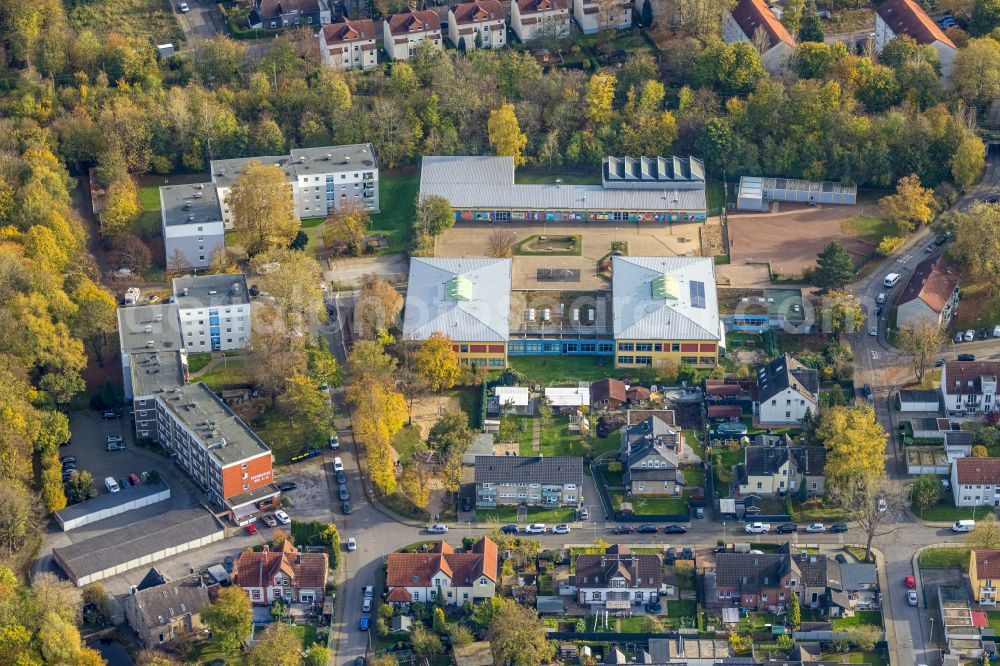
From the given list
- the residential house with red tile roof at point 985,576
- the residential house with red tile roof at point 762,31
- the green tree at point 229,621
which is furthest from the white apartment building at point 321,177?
the residential house with red tile roof at point 985,576

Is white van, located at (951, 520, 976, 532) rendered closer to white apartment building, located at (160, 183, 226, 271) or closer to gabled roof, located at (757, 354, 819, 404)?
gabled roof, located at (757, 354, 819, 404)

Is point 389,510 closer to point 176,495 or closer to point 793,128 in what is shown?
point 176,495

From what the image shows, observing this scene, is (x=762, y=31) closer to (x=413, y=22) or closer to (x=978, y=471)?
(x=413, y=22)

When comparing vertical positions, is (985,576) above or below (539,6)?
below

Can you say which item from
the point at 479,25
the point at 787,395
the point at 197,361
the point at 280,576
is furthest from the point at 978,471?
the point at 479,25

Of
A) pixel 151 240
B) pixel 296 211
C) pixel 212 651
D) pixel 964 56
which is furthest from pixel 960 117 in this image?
pixel 212 651

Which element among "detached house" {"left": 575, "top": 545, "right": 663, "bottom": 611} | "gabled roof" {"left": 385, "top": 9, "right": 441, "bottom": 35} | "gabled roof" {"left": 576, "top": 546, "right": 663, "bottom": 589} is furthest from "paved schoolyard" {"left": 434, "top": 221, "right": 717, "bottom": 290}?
"detached house" {"left": 575, "top": 545, "right": 663, "bottom": 611}
